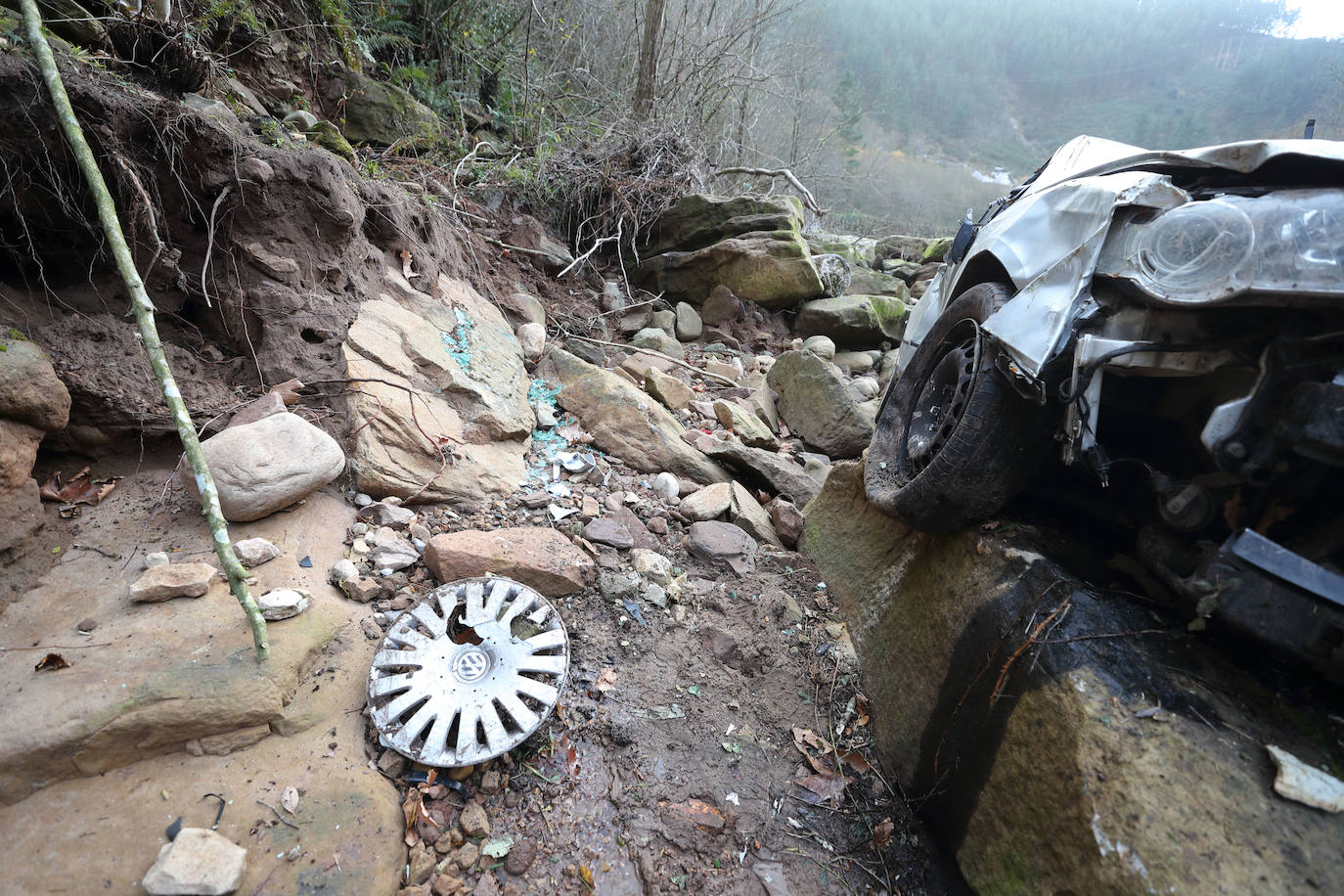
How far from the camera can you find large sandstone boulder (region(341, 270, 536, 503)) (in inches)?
108

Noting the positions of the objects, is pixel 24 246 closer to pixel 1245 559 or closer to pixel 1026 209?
pixel 1026 209

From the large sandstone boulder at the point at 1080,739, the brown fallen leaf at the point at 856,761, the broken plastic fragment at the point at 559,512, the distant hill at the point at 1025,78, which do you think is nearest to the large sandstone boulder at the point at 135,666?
the broken plastic fragment at the point at 559,512

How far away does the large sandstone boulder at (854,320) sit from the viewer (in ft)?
20.7

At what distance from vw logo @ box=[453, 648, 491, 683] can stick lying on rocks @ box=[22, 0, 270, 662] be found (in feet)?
1.80

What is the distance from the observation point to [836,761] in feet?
6.72

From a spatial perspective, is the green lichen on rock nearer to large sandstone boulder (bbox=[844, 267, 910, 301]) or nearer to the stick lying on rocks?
large sandstone boulder (bbox=[844, 267, 910, 301])

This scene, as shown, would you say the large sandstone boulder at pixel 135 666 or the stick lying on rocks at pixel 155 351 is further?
the stick lying on rocks at pixel 155 351

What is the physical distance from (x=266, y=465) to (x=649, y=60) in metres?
7.24

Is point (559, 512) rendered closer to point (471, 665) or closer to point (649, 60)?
point (471, 665)

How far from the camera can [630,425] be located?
350 cm

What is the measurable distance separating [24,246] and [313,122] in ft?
7.51

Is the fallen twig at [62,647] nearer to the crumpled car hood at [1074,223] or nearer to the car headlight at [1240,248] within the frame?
the crumpled car hood at [1074,223]

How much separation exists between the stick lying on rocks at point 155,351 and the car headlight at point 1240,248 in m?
2.50

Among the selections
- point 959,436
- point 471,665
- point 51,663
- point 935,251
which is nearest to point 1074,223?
point 959,436
